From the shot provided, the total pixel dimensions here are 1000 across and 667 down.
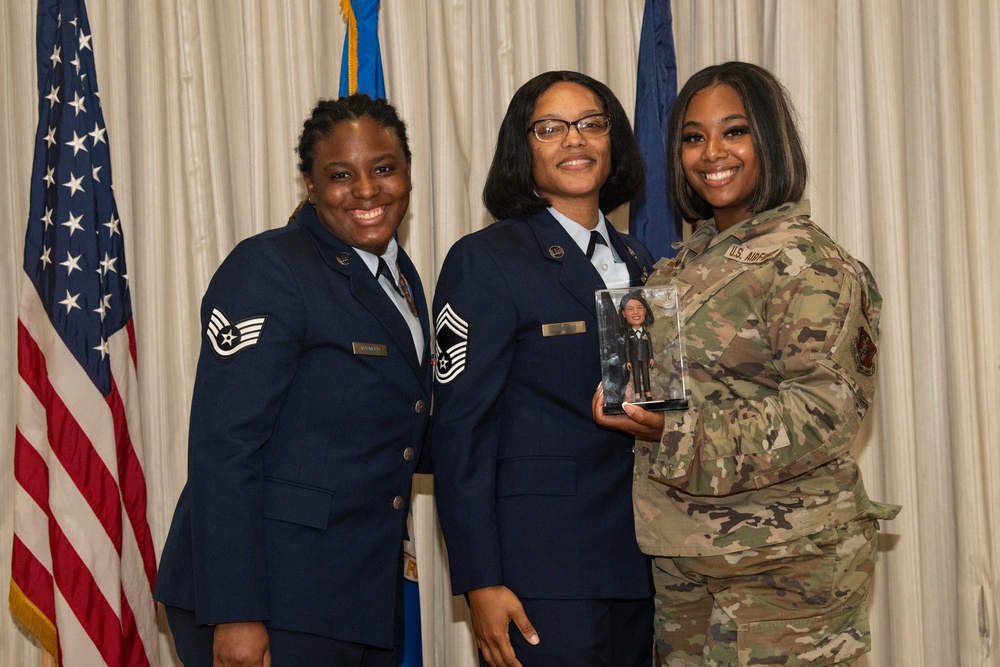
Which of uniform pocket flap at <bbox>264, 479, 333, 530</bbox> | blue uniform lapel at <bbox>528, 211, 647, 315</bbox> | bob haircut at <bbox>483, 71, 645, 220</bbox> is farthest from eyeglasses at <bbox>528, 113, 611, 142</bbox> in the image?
uniform pocket flap at <bbox>264, 479, 333, 530</bbox>

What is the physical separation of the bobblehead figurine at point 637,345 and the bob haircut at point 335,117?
75cm

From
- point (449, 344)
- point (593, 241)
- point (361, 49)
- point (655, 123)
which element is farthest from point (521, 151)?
point (361, 49)

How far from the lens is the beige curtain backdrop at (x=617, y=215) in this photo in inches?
120

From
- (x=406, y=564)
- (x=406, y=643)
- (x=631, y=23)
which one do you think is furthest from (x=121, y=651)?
(x=631, y=23)

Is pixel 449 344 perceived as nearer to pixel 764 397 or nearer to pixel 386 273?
pixel 386 273

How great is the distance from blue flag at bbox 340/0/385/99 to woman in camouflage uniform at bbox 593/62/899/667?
55.5 inches

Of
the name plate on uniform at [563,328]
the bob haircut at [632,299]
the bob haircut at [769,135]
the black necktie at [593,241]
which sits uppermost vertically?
the bob haircut at [769,135]

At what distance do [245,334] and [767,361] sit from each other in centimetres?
106

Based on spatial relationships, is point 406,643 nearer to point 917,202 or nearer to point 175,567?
point 175,567

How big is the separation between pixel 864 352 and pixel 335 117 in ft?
4.10

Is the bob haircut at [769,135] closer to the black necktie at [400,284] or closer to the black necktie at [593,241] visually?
the black necktie at [593,241]

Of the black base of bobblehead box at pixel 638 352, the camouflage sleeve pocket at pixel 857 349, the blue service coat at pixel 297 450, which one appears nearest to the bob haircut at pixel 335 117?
the blue service coat at pixel 297 450

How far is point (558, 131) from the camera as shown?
2.19m

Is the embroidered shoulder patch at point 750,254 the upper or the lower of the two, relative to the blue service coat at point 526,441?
upper
